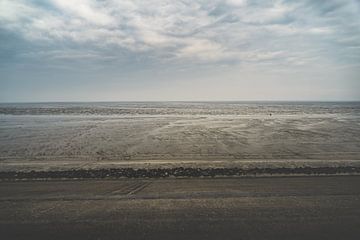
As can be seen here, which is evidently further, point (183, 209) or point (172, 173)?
point (172, 173)

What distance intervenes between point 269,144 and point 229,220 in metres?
14.2

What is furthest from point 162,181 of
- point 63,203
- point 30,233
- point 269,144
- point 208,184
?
point 269,144

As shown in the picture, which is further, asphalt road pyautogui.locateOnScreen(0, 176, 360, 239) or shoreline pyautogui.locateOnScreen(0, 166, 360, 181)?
shoreline pyautogui.locateOnScreen(0, 166, 360, 181)

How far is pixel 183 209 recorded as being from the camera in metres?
7.27

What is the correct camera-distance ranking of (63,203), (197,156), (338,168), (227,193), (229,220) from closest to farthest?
(229,220) → (63,203) → (227,193) → (338,168) → (197,156)

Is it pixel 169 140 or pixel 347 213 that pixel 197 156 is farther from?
pixel 347 213

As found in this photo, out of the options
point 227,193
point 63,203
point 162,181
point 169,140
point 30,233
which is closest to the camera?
point 30,233

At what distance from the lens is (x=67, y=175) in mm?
11164

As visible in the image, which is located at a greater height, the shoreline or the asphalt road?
the asphalt road

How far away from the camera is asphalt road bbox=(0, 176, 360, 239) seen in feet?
19.9

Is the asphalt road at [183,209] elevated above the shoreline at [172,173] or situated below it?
above

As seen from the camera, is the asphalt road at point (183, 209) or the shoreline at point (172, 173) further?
the shoreline at point (172, 173)

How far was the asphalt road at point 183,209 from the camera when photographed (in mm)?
6062

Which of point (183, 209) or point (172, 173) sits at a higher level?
point (183, 209)
